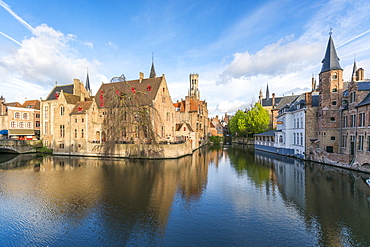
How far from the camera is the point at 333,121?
26438 millimetres

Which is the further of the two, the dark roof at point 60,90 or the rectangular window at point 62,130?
the dark roof at point 60,90

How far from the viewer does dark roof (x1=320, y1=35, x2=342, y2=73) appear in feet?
88.0

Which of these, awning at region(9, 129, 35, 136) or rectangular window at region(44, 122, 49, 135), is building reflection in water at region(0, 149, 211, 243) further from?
awning at region(9, 129, 35, 136)

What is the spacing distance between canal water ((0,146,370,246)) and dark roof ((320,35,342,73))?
15228 mm

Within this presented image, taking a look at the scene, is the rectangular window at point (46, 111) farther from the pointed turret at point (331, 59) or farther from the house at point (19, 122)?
the pointed turret at point (331, 59)

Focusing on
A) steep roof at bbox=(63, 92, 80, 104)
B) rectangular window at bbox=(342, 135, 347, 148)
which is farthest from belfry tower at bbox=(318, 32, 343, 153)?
steep roof at bbox=(63, 92, 80, 104)

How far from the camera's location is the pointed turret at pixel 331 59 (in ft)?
88.0

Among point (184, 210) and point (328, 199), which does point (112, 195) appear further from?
point (328, 199)

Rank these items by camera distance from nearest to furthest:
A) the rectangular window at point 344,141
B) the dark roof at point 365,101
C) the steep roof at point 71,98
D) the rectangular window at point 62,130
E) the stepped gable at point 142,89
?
the dark roof at point 365,101, the rectangular window at point 344,141, the stepped gable at point 142,89, the rectangular window at point 62,130, the steep roof at point 71,98

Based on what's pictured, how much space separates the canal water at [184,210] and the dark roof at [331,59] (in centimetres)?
1523

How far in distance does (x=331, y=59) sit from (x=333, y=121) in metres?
8.77

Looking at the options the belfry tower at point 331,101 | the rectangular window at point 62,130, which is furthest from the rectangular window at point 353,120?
the rectangular window at point 62,130

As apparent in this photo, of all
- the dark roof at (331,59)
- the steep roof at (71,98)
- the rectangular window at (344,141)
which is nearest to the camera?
the rectangular window at (344,141)

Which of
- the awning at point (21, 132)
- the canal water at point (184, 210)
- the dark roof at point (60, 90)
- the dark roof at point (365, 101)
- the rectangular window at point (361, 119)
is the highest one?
the dark roof at point (60, 90)
